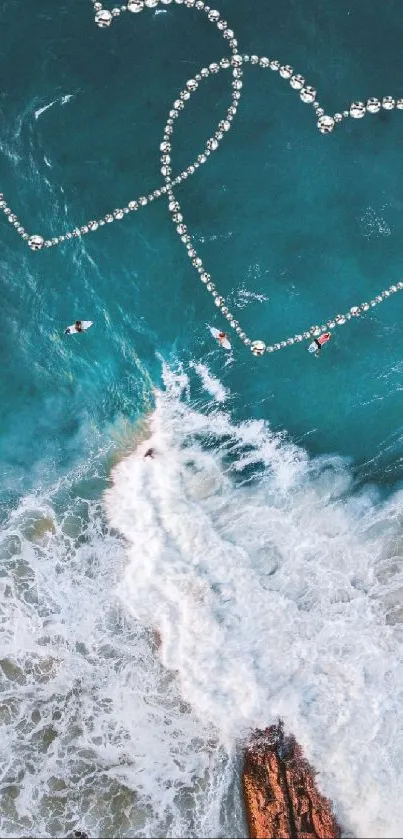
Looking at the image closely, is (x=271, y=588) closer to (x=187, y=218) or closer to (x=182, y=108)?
(x=187, y=218)

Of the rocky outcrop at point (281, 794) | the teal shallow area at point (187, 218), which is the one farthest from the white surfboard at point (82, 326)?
the rocky outcrop at point (281, 794)

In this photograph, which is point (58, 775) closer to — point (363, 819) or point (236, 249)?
point (363, 819)

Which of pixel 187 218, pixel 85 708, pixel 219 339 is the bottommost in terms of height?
pixel 85 708

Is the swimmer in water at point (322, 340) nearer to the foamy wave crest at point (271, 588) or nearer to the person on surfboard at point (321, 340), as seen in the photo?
the person on surfboard at point (321, 340)

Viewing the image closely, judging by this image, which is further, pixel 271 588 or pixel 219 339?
pixel 219 339

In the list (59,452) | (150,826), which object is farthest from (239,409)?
(150,826)

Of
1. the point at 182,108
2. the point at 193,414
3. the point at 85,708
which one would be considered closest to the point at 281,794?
the point at 85,708

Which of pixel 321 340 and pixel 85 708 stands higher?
pixel 321 340
